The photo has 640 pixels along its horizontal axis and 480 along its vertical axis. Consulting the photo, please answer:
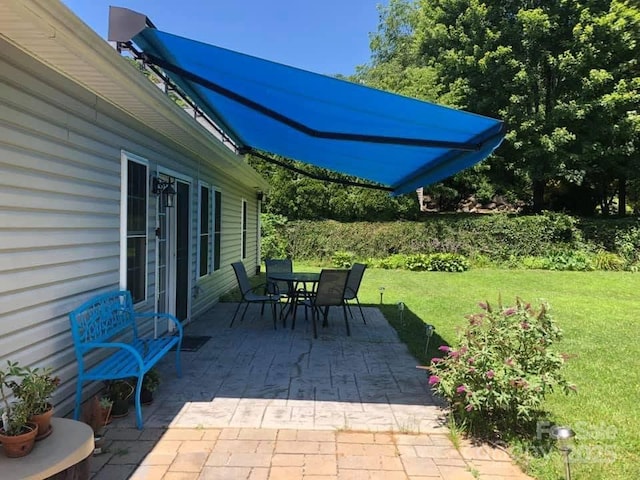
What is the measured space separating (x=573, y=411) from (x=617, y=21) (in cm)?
1606

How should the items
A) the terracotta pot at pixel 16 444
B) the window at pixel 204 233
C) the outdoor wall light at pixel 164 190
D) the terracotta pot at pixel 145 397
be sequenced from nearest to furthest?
the terracotta pot at pixel 16 444 → the terracotta pot at pixel 145 397 → the outdoor wall light at pixel 164 190 → the window at pixel 204 233

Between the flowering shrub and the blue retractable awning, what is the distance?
1.51 metres

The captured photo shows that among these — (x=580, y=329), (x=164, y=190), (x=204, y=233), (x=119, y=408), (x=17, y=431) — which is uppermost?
(x=164, y=190)

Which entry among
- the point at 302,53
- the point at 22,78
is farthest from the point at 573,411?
the point at 302,53

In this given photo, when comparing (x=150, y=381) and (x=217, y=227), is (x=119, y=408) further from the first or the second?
(x=217, y=227)

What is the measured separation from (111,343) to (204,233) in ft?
14.0

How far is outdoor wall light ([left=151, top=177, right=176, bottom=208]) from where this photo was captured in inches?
191

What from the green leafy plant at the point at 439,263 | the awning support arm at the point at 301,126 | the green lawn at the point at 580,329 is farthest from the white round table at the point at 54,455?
the green leafy plant at the point at 439,263

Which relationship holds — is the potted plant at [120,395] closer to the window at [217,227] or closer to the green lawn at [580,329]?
the green lawn at [580,329]

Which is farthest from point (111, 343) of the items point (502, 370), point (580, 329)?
point (580, 329)

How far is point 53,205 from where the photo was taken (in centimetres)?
294

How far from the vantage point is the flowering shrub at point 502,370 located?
9.50 ft

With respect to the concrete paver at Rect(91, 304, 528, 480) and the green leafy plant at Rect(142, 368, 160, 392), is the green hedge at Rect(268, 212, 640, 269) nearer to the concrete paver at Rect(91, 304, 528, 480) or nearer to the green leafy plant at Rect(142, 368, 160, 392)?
the concrete paver at Rect(91, 304, 528, 480)

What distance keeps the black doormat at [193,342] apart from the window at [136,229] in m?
0.82
